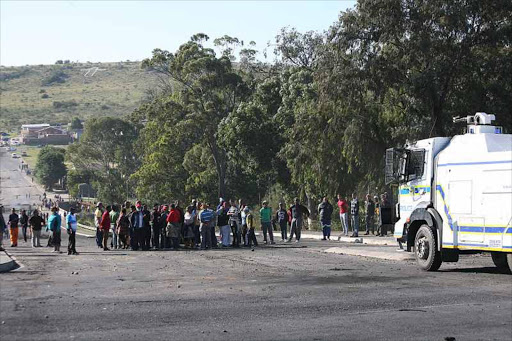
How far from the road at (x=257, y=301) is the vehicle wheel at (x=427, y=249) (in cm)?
24

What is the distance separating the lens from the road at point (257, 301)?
1183 centimetres

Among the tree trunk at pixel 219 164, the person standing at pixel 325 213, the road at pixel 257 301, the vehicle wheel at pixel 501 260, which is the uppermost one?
the tree trunk at pixel 219 164

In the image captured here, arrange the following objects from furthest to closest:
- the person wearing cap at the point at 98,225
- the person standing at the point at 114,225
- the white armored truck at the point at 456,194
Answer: the person wearing cap at the point at 98,225 < the person standing at the point at 114,225 < the white armored truck at the point at 456,194

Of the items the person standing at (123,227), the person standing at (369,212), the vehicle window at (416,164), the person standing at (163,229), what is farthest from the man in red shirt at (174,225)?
the vehicle window at (416,164)

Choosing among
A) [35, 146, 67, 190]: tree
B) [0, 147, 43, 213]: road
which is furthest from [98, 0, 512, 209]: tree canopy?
[35, 146, 67, 190]: tree

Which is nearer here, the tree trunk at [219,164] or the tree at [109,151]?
the tree trunk at [219,164]

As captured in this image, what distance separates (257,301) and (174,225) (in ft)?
54.3

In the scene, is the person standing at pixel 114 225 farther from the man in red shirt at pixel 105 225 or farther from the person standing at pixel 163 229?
the person standing at pixel 163 229

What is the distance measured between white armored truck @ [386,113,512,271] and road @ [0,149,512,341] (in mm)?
690

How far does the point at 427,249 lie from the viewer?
20844 mm

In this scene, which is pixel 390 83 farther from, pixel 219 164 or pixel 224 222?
pixel 219 164

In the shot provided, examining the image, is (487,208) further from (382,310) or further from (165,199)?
(165,199)

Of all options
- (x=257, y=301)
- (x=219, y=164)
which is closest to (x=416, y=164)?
(x=257, y=301)

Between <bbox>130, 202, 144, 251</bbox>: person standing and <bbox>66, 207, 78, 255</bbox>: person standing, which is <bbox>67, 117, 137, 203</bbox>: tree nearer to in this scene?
<bbox>130, 202, 144, 251</bbox>: person standing
